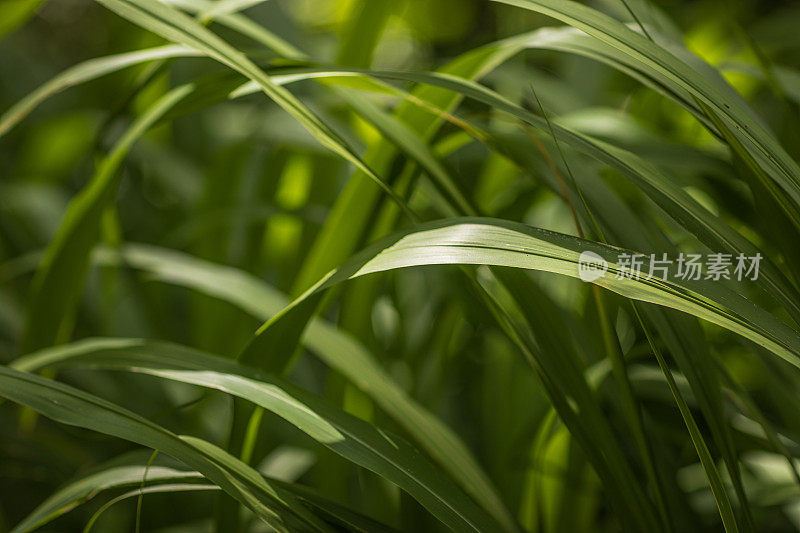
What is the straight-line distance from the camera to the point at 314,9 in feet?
4.74

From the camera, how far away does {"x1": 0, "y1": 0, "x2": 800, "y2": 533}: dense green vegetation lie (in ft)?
0.90

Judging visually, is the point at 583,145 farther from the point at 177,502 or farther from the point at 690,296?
the point at 177,502

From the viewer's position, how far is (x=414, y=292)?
0.69 m

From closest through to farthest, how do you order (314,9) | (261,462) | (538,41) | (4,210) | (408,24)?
(538,41), (261,462), (4,210), (408,24), (314,9)

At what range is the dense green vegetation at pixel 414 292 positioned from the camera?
0.90ft

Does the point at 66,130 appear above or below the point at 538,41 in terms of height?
above

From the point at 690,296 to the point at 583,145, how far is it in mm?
82

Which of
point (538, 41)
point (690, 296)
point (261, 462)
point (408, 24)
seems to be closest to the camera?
point (690, 296)

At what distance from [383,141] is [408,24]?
2.44 feet

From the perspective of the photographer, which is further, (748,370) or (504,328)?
(748,370)

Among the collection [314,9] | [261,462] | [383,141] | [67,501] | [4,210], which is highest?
[314,9]

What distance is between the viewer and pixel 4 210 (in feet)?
2.55

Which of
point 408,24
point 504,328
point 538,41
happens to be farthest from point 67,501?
point 408,24

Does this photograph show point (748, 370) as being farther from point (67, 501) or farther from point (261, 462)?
point (67, 501)
